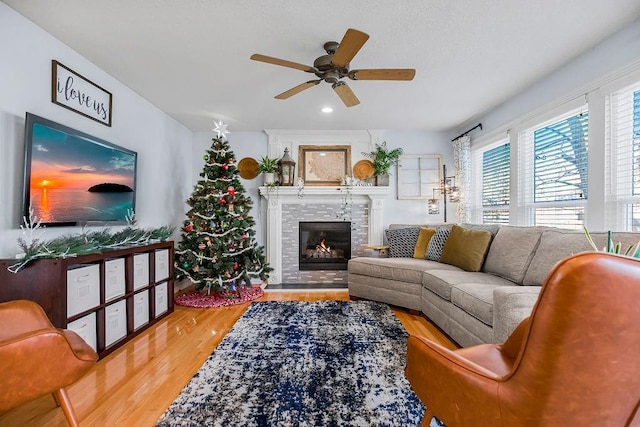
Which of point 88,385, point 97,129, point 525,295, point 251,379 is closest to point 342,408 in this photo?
point 251,379

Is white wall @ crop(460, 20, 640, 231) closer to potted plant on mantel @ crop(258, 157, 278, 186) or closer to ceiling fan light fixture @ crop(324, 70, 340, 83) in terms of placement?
ceiling fan light fixture @ crop(324, 70, 340, 83)

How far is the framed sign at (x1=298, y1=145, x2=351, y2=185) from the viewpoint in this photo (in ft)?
16.4

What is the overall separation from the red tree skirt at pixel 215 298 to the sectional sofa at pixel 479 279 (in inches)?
51.4

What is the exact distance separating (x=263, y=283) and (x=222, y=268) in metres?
1.07

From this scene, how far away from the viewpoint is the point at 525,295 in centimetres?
188

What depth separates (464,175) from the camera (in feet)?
14.8

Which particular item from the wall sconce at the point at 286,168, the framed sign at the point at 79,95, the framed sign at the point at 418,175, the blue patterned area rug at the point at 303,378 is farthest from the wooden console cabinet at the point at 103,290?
the framed sign at the point at 418,175

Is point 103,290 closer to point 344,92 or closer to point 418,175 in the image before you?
point 344,92

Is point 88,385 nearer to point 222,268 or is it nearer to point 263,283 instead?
point 222,268

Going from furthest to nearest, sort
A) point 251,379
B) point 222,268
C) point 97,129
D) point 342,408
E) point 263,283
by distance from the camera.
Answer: point 263,283, point 222,268, point 97,129, point 251,379, point 342,408

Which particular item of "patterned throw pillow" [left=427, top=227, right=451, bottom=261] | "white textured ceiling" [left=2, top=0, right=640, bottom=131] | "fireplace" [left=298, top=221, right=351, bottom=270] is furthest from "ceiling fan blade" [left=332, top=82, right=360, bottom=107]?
"fireplace" [left=298, top=221, right=351, bottom=270]

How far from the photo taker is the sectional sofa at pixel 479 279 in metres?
2.01

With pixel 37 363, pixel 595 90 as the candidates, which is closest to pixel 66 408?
pixel 37 363

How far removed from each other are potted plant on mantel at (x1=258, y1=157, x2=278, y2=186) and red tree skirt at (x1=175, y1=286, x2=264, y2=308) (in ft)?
5.23
